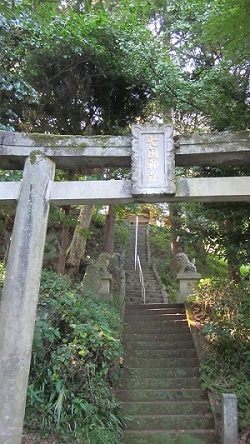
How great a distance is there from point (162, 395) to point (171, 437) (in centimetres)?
91

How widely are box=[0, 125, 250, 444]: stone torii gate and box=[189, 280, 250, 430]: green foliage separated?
117 inches

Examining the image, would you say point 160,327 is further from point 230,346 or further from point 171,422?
point 171,422

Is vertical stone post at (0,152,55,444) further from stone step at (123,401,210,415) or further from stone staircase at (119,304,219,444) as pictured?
stone step at (123,401,210,415)

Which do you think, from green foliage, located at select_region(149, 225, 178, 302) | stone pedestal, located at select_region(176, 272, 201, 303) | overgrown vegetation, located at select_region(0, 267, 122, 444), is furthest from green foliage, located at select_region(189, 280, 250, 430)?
green foliage, located at select_region(149, 225, 178, 302)

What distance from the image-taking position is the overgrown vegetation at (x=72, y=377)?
15.7 feet

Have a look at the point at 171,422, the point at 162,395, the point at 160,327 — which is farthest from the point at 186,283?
the point at 171,422

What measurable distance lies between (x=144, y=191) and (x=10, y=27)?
485cm

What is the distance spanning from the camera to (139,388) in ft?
21.4

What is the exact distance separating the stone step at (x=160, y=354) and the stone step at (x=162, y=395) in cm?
107

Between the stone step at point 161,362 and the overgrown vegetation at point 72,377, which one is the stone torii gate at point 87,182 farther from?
the stone step at point 161,362

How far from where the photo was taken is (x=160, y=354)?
297 inches

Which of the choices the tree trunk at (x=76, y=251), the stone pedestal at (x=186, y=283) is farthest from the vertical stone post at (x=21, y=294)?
the tree trunk at (x=76, y=251)

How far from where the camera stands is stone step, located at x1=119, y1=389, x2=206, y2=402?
6219 mm

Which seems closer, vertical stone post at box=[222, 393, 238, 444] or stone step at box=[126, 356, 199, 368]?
vertical stone post at box=[222, 393, 238, 444]
